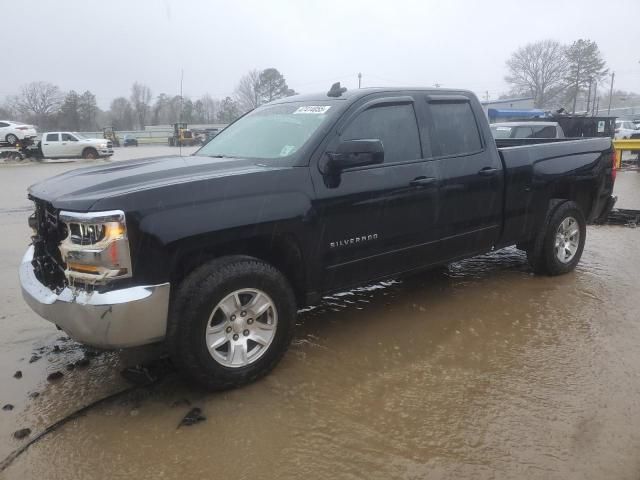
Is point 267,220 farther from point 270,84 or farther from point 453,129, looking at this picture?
point 270,84

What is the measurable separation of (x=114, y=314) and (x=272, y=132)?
191 centimetres

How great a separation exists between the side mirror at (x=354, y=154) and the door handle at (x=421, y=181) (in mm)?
→ 487

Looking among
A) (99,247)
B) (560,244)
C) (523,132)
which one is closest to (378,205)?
(99,247)

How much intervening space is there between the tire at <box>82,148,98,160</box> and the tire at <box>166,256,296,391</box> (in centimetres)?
2797

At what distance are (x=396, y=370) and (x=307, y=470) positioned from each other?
3.65ft

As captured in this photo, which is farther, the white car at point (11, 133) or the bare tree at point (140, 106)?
the bare tree at point (140, 106)

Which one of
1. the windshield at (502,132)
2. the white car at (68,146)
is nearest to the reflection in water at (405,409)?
the windshield at (502,132)

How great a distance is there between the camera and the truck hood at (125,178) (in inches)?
112

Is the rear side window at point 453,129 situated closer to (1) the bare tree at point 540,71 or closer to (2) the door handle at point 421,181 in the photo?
(2) the door handle at point 421,181

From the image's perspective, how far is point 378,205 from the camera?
3.67 meters

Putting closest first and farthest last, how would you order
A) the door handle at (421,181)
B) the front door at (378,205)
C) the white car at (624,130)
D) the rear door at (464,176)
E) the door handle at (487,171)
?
the front door at (378,205) → the door handle at (421,181) → the rear door at (464,176) → the door handle at (487,171) → the white car at (624,130)

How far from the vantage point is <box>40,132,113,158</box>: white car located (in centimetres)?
2728

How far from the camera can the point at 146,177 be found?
3115mm

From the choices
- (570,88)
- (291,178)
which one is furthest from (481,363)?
(570,88)
